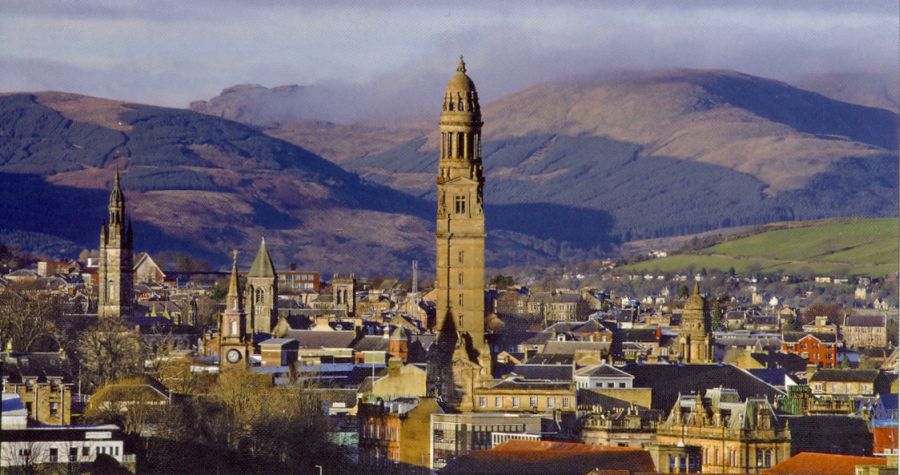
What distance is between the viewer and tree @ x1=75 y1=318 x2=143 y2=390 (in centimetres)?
10600

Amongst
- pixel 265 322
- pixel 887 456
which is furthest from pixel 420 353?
pixel 887 456

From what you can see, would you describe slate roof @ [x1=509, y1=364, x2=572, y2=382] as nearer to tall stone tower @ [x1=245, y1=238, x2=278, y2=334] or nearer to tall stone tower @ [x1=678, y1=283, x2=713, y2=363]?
tall stone tower @ [x1=678, y1=283, x2=713, y2=363]

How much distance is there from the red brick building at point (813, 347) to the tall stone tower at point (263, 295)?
31.3 metres

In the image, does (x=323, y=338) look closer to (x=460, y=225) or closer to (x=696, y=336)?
(x=696, y=336)

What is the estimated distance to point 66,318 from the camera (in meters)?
144

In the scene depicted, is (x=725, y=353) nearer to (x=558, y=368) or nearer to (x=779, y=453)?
(x=558, y=368)

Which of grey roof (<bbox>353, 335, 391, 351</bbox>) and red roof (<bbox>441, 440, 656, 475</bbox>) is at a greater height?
grey roof (<bbox>353, 335, 391, 351</bbox>)

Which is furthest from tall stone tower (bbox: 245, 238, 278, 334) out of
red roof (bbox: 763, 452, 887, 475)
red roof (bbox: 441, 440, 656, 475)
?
red roof (bbox: 763, 452, 887, 475)

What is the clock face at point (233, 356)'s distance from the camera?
123 meters

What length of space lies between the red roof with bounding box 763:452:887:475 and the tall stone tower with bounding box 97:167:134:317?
90.6 meters

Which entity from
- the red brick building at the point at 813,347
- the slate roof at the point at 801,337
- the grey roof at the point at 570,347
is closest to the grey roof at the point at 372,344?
the grey roof at the point at 570,347

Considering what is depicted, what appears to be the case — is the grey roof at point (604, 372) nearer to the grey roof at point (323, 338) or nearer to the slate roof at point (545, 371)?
the slate roof at point (545, 371)

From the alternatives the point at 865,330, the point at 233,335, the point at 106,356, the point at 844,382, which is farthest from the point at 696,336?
the point at 865,330

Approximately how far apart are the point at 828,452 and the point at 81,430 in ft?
72.8
